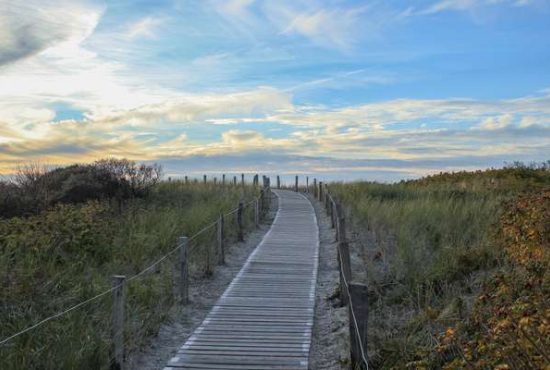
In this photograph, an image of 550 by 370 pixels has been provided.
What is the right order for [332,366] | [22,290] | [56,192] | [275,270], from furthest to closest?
[56,192] → [275,270] → [22,290] → [332,366]

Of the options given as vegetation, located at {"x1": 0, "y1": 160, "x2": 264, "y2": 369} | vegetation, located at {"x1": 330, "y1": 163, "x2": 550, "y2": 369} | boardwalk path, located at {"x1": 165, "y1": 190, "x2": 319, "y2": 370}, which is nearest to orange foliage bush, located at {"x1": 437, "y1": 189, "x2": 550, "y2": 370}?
vegetation, located at {"x1": 330, "y1": 163, "x2": 550, "y2": 369}

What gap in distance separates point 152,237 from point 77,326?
19.2 feet

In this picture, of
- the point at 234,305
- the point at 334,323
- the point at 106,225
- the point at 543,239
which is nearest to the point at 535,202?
the point at 543,239

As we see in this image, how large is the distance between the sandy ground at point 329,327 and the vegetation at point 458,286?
16.7 inches

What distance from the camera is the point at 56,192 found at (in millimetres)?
19516

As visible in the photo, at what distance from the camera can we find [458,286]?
873 centimetres

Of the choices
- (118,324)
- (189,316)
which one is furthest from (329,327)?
(118,324)

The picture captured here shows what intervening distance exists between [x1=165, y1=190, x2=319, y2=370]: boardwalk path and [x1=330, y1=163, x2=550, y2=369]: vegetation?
1.01 meters

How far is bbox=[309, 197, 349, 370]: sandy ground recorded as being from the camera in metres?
6.73

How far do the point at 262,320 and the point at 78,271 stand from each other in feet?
13.1

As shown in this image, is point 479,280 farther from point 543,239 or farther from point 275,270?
point 275,270

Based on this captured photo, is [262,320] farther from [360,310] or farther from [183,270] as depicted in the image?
[360,310]

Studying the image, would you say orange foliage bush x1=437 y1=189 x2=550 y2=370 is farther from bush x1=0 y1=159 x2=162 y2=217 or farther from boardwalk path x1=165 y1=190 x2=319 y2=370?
bush x1=0 y1=159 x2=162 y2=217

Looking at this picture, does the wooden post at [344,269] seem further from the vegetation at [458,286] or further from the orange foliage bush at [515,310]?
the orange foliage bush at [515,310]
